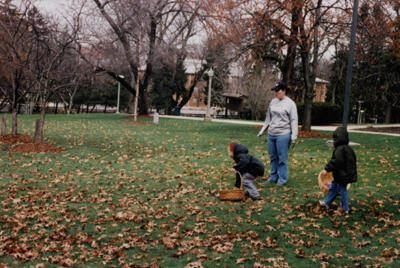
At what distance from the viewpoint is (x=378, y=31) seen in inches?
669

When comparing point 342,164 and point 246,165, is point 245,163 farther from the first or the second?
point 342,164

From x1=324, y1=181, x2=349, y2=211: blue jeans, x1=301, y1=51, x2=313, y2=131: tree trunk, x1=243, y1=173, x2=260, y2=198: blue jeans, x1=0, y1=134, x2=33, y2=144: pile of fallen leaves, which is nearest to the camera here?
x1=324, y1=181, x2=349, y2=211: blue jeans

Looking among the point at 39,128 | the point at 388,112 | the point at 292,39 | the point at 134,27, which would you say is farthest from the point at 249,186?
the point at 388,112

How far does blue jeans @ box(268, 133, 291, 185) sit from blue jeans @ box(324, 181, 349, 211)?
5.46ft

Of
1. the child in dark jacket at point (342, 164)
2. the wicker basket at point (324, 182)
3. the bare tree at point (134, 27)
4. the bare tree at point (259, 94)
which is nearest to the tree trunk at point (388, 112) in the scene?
the bare tree at point (259, 94)

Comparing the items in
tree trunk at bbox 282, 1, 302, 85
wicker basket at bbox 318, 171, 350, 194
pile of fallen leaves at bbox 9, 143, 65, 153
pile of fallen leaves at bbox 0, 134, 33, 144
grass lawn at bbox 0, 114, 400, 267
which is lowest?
grass lawn at bbox 0, 114, 400, 267

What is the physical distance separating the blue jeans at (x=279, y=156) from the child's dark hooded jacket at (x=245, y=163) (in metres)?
1.06

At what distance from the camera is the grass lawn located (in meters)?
4.93

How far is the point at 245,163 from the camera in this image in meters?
7.07

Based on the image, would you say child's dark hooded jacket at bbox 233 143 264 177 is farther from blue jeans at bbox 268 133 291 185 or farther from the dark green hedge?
the dark green hedge

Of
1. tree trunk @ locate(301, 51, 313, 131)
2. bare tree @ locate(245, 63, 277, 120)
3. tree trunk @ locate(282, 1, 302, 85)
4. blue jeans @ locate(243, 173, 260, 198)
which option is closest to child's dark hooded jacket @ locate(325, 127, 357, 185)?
blue jeans @ locate(243, 173, 260, 198)

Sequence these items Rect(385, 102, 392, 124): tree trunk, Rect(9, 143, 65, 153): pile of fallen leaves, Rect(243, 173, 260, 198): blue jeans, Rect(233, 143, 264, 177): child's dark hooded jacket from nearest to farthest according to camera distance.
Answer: Rect(233, 143, 264, 177): child's dark hooded jacket, Rect(243, 173, 260, 198): blue jeans, Rect(9, 143, 65, 153): pile of fallen leaves, Rect(385, 102, 392, 124): tree trunk

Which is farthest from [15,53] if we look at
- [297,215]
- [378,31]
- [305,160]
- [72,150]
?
[378,31]

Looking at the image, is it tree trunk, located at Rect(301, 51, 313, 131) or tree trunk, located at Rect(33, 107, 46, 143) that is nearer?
tree trunk, located at Rect(33, 107, 46, 143)
